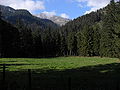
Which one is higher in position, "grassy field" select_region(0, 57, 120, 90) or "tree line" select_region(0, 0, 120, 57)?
"tree line" select_region(0, 0, 120, 57)

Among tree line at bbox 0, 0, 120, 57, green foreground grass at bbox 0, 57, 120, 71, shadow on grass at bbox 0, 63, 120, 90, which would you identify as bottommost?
shadow on grass at bbox 0, 63, 120, 90

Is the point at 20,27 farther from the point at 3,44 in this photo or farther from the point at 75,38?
the point at 75,38

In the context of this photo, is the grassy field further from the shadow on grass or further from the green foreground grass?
the green foreground grass

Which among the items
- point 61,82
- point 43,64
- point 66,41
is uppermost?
point 66,41

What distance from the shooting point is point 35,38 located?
131m

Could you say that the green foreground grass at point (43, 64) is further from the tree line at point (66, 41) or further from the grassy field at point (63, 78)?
the tree line at point (66, 41)

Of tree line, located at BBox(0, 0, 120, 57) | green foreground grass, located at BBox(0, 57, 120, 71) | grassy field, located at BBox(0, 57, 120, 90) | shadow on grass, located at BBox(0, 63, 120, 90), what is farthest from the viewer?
tree line, located at BBox(0, 0, 120, 57)

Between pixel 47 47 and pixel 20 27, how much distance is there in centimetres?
3046

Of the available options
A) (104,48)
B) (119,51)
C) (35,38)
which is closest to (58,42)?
(35,38)

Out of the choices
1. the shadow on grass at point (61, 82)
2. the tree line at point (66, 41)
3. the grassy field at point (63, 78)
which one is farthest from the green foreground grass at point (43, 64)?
the tree line at point (66, 41)

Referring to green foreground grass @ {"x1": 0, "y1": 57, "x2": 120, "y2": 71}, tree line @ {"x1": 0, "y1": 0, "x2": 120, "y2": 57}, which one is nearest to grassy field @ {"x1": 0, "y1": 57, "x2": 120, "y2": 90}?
green foreground grass @ {"x1": 0, "y1": 57, "x2": 120, "y2": 71}

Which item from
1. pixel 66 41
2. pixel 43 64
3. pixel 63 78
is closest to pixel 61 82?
pixel 63 78

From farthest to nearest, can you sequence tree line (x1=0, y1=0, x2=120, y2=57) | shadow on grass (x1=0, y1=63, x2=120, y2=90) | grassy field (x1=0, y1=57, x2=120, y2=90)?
tree line (x1=0, y1=0, x2=120, y2=57) → grassy field (x1=0, y1=57, x2=120, y2=90) → shadow on grass (x1=0, y1=63, x2=120, y2=90)

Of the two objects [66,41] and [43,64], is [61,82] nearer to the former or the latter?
[43,64]
